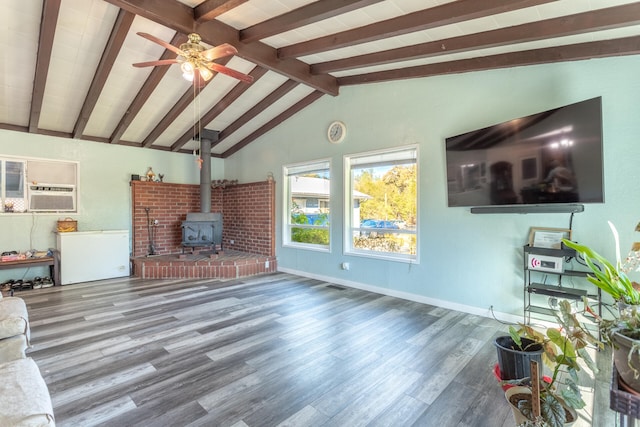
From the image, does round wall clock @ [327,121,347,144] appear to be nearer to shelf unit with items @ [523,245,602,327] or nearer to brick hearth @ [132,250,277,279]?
brick hearth @ [132,250,277,279]

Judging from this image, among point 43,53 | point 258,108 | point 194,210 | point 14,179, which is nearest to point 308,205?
point 258,108

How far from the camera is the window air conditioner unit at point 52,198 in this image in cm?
531

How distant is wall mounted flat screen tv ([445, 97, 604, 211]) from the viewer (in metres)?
2.75

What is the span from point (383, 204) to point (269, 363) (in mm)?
2901

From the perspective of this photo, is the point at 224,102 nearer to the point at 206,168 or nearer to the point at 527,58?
the point at 206,168

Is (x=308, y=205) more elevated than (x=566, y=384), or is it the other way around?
(x=308, y=205)

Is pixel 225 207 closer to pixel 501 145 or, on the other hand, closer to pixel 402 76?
pixel 402 76

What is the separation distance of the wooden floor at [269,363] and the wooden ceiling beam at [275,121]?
11.2 feet

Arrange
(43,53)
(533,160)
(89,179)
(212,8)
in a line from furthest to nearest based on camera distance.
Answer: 1. (89,179)
2. (43,53)
3. (533,160)
4. (212,8)

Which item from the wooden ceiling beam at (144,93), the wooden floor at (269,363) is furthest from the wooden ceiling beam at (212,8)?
the wooden floor at (269,363)

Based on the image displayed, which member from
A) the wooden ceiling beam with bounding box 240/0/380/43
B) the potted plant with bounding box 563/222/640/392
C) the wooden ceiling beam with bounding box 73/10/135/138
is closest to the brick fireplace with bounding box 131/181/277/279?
the wooden ceiling beam with bounding box 73/10/135/138

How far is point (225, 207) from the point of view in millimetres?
7367

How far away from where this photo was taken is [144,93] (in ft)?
14.5

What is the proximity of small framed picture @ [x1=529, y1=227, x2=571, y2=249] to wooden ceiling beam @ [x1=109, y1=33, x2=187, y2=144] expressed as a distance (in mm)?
4367
